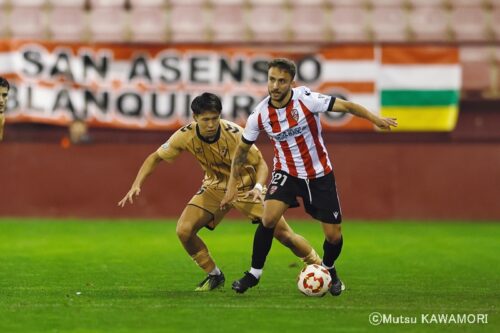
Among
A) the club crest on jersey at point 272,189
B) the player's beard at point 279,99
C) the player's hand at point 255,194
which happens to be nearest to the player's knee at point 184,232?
the player's hand at point 255,194

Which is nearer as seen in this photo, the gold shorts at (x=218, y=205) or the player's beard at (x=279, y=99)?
A: the player's beard at (x=279, y=99)

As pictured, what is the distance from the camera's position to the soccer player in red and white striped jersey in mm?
9211

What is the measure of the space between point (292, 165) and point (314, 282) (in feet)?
3.04

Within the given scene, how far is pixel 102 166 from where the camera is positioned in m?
18.9

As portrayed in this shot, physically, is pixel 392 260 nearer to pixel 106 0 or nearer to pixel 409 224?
pixel 409 224

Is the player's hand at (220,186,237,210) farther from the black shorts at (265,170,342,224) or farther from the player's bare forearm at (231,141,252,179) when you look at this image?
the black shorts at (265,170,342,224)

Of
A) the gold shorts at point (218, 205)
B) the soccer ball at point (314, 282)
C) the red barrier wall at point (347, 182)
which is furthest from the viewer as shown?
the red barrier wall at point (347, 182)

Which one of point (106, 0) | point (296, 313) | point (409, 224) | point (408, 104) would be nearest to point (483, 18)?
point (408, 104)

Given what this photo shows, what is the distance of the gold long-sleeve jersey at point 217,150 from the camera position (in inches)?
382

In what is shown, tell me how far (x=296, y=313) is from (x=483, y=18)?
14.0 metres

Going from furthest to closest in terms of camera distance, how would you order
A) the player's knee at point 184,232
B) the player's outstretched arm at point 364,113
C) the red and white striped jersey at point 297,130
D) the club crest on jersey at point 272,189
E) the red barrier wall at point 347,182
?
the red barrier wall at point 347,182 → the player's knee at point 184,232 → the club crest on jersey at point 272,189 → the red and white striped jersey at point 297,130 → the player's outstretched arm at point 364,113

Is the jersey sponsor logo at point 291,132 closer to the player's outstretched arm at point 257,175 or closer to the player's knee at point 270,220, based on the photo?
the player's outstretched arm at point 257,175

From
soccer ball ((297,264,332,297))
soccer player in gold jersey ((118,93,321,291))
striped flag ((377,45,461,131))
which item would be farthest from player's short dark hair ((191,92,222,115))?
striped flag ((377,45,461,131))

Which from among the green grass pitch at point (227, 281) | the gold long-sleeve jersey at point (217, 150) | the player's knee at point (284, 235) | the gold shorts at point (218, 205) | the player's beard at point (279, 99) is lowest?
the green grass pitch at point (227, 281)
